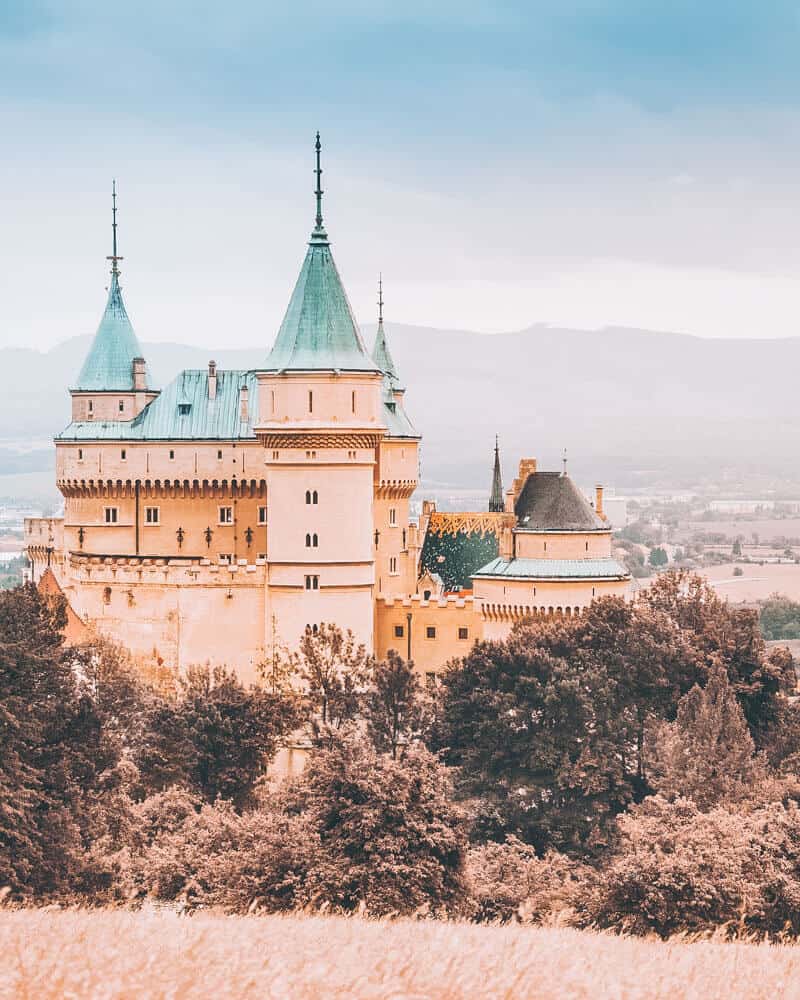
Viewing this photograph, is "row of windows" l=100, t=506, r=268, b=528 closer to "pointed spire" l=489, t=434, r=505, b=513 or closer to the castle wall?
the castle wall

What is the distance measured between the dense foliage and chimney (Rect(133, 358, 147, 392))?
39.2 feet

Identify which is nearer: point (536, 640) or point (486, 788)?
point (486, 788)

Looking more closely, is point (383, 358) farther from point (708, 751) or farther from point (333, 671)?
point (708, 751)

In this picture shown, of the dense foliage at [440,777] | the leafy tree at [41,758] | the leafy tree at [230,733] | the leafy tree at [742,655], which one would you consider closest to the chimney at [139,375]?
the dense foliage at [440,777]

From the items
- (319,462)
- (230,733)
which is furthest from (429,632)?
(230,733)

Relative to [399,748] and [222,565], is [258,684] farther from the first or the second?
[399,748]

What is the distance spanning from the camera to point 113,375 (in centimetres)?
8375

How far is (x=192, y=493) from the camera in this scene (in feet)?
267

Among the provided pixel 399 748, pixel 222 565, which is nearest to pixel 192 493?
pixel 222 565

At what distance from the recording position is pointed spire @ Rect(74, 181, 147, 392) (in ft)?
274

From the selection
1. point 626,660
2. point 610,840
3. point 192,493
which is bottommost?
point 610,840

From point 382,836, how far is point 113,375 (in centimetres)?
3810

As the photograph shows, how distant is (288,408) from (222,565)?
6.33 meters

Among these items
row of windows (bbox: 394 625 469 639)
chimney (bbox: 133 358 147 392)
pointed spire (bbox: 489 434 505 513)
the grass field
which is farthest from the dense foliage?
pointed spire (bbox: 489 434 505 513)
